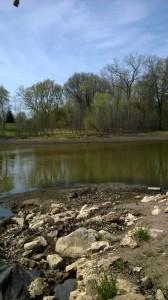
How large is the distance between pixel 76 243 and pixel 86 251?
21.0 inches

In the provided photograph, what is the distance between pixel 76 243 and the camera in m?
9.62

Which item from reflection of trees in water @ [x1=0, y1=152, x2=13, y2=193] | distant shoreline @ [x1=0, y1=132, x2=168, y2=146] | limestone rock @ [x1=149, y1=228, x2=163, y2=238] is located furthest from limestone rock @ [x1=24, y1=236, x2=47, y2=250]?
distant shoreline @ [x1=0, y1=132, x2=168, y2=146]

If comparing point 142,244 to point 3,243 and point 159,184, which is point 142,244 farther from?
point 159,184

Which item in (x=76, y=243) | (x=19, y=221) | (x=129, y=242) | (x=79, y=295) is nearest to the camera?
(x=79, y=295)

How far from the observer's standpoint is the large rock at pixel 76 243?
30.7ft

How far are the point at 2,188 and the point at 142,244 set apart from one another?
49.6ft

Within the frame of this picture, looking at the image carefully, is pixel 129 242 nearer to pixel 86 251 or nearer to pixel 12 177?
pixel 86 251

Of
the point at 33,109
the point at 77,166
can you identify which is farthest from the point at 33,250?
the point at 33,109

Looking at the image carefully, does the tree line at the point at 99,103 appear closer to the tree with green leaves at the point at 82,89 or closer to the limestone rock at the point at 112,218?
the tree with green leaves at the point at 82,89

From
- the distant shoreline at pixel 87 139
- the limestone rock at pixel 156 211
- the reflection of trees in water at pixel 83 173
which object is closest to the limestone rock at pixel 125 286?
the limestone rock at pixel 156 211

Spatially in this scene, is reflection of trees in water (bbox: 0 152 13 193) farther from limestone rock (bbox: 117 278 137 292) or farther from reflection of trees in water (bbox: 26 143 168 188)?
limestone rock (bbox: 117 278 137 292)

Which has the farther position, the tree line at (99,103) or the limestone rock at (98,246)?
the tree line at (99,103)

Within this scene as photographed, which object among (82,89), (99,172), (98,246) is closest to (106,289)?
(98,246)

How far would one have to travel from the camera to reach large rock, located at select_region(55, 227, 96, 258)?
937 centimetres
